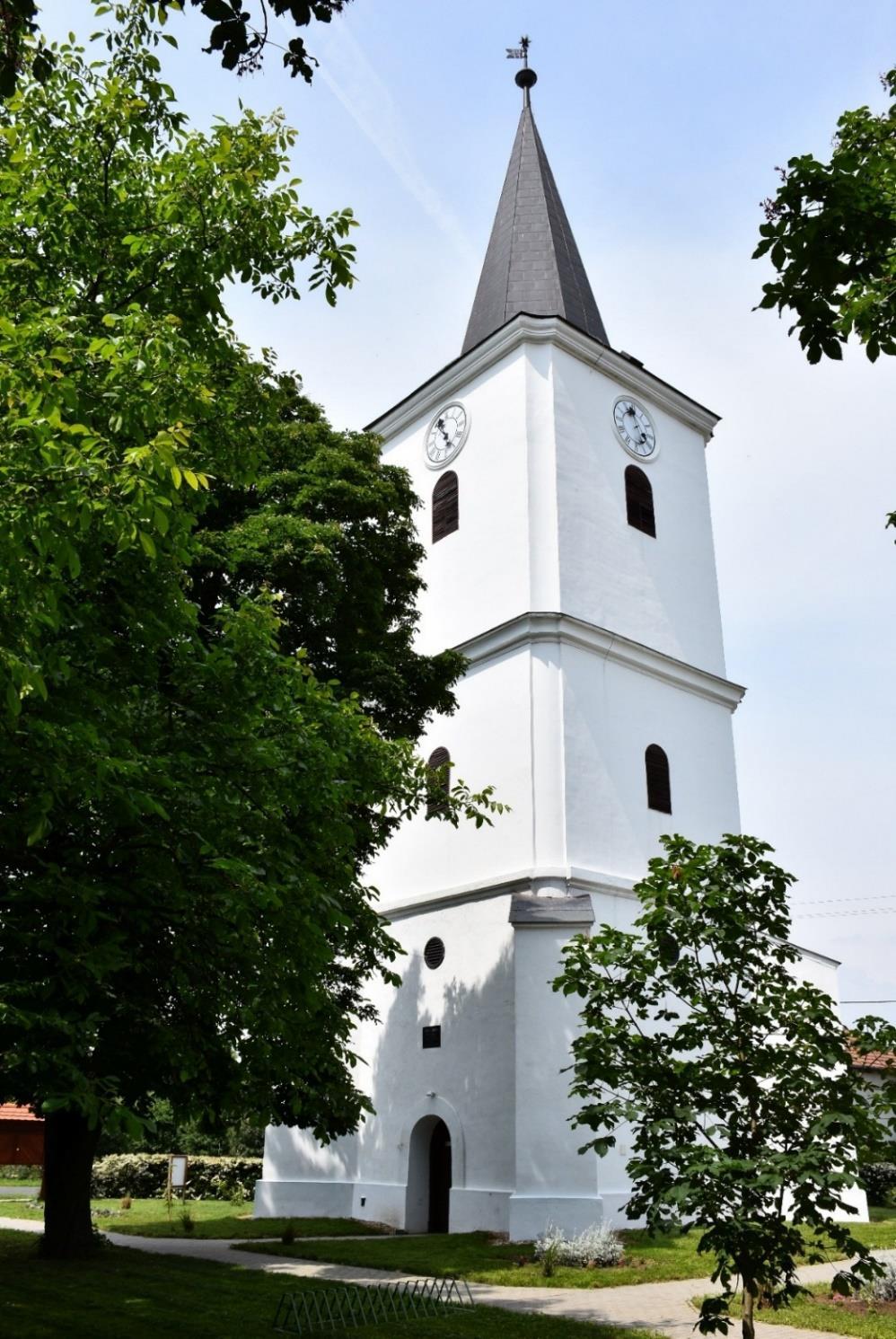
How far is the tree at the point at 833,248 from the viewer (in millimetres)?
5496

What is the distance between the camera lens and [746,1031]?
21.6ft

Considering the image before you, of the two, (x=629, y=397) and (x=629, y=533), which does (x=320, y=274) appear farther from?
(x=629, y=397)

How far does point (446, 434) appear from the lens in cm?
2494

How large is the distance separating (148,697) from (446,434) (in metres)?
18.0

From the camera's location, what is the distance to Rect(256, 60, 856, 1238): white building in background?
17.8 m

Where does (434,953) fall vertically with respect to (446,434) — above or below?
below

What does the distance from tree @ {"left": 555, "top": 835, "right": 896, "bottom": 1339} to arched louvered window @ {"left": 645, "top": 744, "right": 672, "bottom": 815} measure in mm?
14030

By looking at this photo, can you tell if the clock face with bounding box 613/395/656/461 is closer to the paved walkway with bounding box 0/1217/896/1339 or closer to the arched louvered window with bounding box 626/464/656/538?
the arched louvered window with bounding box 626/464/656/538

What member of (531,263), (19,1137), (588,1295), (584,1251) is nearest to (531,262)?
(531,263)

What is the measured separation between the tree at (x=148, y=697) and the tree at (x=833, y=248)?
3.19 metres

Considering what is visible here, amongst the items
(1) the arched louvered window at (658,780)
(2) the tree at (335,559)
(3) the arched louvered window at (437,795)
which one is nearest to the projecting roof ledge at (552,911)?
(1) the arched louvered window at (658,780)

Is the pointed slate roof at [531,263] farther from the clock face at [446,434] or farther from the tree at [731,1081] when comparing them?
the tree at [731,1081]

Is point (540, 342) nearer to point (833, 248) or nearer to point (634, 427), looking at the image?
point (634, 427)

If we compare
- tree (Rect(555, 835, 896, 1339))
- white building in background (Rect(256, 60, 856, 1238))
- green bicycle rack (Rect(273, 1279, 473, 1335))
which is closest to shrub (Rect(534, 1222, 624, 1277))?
white building in background (Rect(256, 60, 856, 1238))
